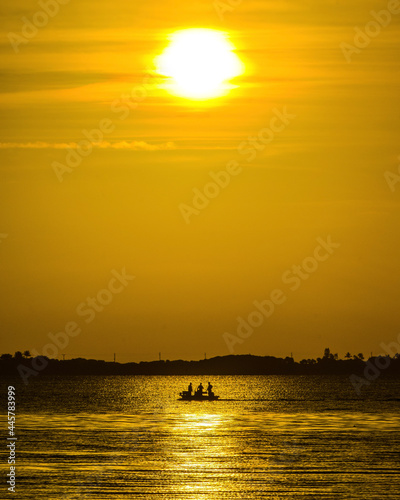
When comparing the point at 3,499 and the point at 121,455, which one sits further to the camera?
the point at 121,455

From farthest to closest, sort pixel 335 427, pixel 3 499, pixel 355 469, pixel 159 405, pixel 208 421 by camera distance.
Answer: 1. pixel 159 405
2. pixel 208 421
3. pixel 335 427
4. pixel 355 469
5. pixel 3 499

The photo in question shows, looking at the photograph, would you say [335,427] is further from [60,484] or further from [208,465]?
[60,484]

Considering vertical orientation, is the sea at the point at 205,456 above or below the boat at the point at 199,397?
below

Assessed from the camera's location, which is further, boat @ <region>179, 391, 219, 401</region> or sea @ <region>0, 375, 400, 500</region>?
boat @ <region>179, 391, 219, 401</region>

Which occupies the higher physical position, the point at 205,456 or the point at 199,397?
the point at 199,397

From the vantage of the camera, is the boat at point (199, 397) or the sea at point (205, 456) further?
the boat at point (199, 397)

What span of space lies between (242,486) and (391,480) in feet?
29.9

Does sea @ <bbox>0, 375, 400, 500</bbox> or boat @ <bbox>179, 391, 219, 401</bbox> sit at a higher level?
boat @ <bbox>179, 391, 219, 401</bbox>

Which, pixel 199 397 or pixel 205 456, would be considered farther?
pixel 199 397

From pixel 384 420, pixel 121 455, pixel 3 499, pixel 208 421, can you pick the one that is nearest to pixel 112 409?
pixel 208 421

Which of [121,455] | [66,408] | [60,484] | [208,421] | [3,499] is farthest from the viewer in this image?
[66,408]

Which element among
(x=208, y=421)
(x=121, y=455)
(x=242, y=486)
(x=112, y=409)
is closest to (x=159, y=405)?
(x=112, y=409)

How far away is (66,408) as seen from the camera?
141 m

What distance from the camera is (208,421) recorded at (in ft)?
374
